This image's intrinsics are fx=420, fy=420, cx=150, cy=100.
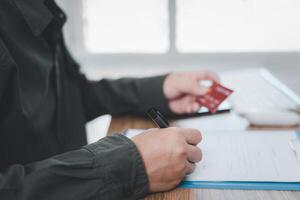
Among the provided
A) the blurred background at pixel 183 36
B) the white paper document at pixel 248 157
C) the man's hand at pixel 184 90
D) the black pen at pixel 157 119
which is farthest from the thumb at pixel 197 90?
the blurred background at pixel 183 36

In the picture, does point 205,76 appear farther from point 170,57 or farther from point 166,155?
point 170,57

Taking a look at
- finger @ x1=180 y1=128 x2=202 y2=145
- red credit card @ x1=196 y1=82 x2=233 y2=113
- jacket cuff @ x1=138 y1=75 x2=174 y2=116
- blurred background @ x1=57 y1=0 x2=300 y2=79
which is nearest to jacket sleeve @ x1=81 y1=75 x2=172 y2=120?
jacket cuff @ x1=138 y1=75 x2=174 y2=116

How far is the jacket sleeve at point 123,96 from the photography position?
3.82 feet

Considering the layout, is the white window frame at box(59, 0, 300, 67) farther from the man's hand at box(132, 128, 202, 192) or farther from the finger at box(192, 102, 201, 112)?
the man's hand at box(132, 128, 202, 192)

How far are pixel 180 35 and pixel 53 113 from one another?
944 mm

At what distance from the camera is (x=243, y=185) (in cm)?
70

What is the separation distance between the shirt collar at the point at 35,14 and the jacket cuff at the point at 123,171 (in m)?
0.40

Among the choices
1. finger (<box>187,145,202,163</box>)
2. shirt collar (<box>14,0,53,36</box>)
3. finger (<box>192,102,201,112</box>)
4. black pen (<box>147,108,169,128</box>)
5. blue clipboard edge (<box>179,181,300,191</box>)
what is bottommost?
finger (<box>192,102,201,112</box>)

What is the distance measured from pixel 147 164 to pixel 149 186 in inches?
1.4

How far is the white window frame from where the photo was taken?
1.80 metres

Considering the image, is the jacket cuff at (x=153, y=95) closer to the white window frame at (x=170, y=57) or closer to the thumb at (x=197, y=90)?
the thumb at (x=197, y=90)

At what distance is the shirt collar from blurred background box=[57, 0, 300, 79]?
2.79 ft

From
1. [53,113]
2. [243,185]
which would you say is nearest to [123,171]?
[243,185]

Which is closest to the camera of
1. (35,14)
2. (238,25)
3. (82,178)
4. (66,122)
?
(82,178)
